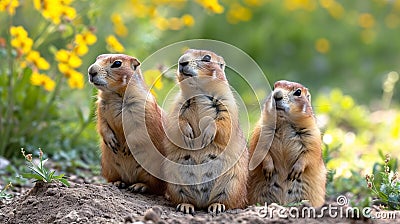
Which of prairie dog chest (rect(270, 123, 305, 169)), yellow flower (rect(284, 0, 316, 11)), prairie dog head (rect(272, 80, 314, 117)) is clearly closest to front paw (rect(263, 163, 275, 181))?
prairie dog chest (rect(270, 123, 305, 169))

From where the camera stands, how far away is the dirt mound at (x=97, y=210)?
4.32 meters

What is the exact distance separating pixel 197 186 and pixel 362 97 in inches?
284

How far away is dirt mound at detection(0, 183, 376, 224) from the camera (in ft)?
14.2

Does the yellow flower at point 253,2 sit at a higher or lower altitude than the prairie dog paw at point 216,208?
higher

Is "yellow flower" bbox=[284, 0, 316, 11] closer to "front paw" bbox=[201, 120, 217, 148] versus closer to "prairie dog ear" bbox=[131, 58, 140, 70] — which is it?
"prairie dog ear" bbox=[131, 58, 140, 70]

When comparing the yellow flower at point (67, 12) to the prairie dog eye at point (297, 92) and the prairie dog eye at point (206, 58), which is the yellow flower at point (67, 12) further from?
the prairie dog eye at point (297, 92)

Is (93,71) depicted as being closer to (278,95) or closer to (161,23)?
(278,95)

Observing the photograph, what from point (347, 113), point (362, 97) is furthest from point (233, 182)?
point (362, 97)

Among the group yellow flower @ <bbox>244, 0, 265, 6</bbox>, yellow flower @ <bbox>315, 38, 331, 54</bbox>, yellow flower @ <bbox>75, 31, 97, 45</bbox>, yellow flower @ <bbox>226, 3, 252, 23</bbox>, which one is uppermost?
yellow flower @ <bbox>244, 0, 265, 6</bbox>

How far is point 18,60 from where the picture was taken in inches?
254

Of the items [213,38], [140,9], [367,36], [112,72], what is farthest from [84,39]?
[367,36]

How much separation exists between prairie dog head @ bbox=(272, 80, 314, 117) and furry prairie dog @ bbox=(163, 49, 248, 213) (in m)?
0.35

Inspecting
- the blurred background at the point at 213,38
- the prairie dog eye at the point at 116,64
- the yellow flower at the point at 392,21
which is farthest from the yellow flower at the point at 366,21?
the prairie dog eye at the point at 116,64

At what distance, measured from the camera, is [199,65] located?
4.97 metres
